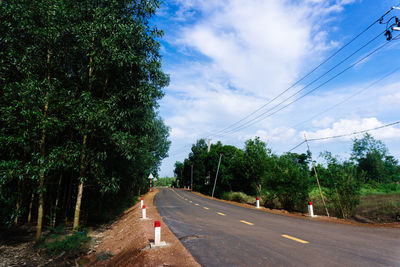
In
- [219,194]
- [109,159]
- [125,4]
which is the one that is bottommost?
[219,194]

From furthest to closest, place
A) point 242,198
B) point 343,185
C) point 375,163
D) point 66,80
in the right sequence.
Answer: point 375,163 → point 242,198 → point 343,185 → point 66,80

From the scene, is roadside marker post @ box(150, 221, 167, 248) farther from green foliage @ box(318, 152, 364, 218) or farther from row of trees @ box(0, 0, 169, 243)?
green foliage @ box(318, 152, 364, 218)

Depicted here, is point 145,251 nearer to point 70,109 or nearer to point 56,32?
point 70,109

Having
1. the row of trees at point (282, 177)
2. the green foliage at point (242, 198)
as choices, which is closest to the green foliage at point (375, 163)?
the row of trees at point (282, 177)

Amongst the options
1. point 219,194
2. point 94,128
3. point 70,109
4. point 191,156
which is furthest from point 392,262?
point 191,156

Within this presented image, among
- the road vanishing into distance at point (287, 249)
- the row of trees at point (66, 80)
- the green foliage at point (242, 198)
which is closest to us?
the road vanishing into distance at point (287, 249)

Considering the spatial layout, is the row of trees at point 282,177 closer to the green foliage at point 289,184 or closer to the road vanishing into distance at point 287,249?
the green foliage at point 289,184

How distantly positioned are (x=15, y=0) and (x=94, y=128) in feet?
19.0

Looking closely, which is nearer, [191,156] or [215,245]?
[215,245]

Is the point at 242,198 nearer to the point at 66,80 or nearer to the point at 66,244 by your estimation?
the point at 66,244

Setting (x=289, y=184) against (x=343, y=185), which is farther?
(x=289, y=184)

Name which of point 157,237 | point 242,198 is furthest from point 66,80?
point 242,198

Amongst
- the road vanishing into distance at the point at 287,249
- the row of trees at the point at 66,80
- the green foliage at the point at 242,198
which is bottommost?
the green foliage at the point at 242,198

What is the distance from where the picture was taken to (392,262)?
4.28 m
